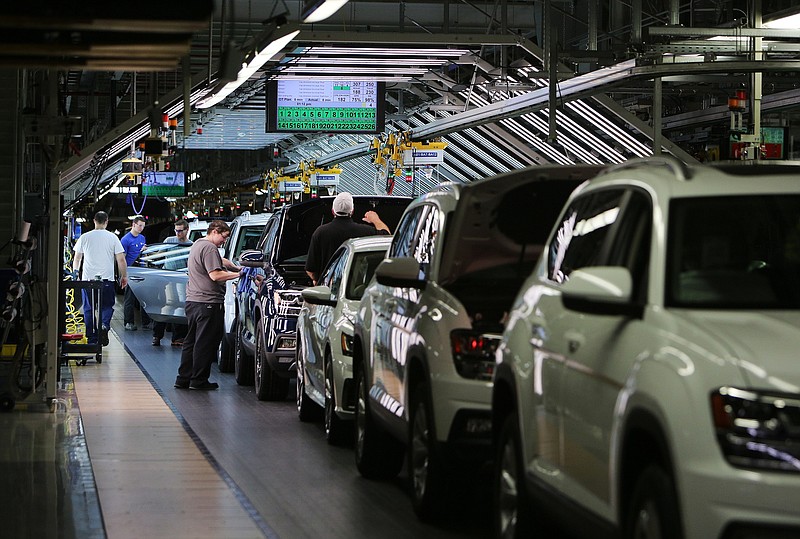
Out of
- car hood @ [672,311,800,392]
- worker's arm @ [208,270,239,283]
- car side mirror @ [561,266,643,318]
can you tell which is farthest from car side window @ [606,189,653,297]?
worker's arm @ [208,270,239,283]

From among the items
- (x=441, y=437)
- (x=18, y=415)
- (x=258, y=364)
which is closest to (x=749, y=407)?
(x=441, y=437)

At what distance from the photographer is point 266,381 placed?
15.4m

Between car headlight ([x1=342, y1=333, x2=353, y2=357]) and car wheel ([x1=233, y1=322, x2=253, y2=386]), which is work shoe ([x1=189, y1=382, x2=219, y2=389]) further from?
car headlight ([x1=342, y1=333, x2=353, y2=357])

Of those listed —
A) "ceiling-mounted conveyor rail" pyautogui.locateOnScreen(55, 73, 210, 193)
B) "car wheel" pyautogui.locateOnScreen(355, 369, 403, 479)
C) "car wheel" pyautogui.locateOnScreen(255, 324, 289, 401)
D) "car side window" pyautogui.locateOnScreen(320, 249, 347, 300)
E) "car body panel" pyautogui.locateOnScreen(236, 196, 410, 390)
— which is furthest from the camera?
"ceiling-mounted conveyor rail" pyautogui.locateOnScreen(55, 73, 210, 193)

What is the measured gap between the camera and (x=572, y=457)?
5781 millimetres

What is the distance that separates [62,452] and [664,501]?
303 inches

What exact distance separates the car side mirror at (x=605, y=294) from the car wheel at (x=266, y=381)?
1013 centimetres

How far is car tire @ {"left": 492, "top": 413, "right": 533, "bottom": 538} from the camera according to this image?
6.52 meters

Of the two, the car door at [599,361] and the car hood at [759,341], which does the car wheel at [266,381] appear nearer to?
the car door at [599,361]

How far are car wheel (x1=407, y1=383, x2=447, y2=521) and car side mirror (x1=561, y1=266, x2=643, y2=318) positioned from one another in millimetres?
2788

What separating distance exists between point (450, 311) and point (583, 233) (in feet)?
5.32

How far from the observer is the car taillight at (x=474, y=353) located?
7859mm

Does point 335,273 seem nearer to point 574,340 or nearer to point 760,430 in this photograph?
point 574,340

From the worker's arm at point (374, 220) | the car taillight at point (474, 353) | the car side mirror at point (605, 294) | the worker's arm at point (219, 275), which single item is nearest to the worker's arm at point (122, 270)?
the worker's arm at point (219, 275)
